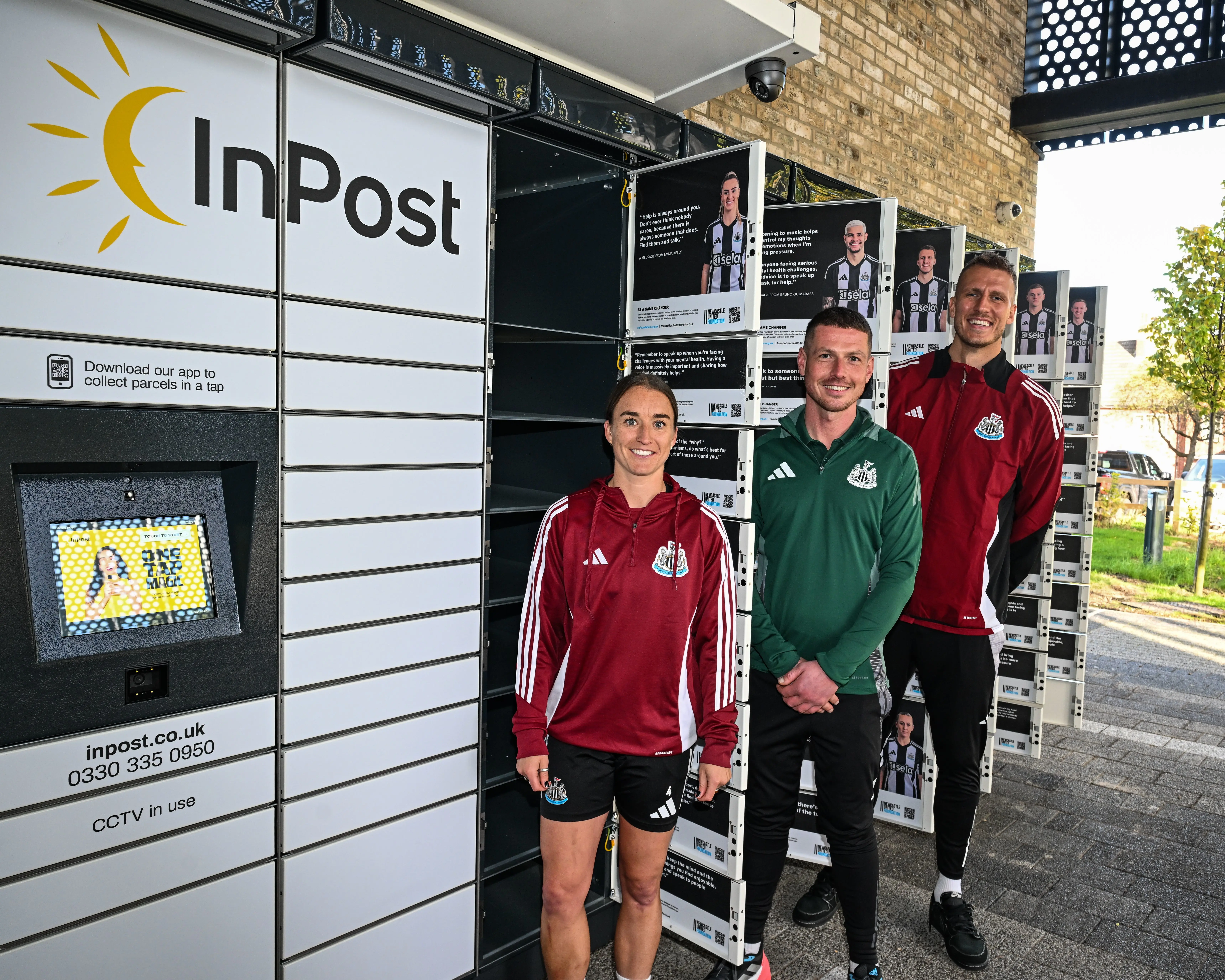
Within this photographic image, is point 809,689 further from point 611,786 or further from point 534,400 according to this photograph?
point 534,400

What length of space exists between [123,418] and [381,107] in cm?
→ 102

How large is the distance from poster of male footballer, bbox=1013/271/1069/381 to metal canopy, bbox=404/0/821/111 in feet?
9.08

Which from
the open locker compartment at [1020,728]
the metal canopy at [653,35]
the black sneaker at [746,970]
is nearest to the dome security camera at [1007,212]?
the open locker compartment at [1020,728]

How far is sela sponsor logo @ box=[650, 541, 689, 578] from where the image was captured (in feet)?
6.97

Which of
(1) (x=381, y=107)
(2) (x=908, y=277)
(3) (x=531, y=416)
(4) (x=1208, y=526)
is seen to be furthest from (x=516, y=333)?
(4) (x=1208, y=526)

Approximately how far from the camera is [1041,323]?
4.75 m

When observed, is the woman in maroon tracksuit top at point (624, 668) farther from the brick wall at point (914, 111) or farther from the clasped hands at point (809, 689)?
the brick wall at point (914, 111)

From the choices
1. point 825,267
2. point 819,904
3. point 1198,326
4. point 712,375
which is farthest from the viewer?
point 1198,326

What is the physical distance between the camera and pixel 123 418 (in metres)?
1.75

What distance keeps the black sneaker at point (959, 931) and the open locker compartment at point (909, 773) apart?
0.70m

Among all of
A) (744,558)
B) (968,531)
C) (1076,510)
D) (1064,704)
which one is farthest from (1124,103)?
(744,558)

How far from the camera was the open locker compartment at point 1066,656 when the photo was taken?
16.6 feet

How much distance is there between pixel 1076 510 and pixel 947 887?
2975 mm

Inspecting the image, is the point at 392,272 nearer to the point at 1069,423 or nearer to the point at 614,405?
the point at 614,405
